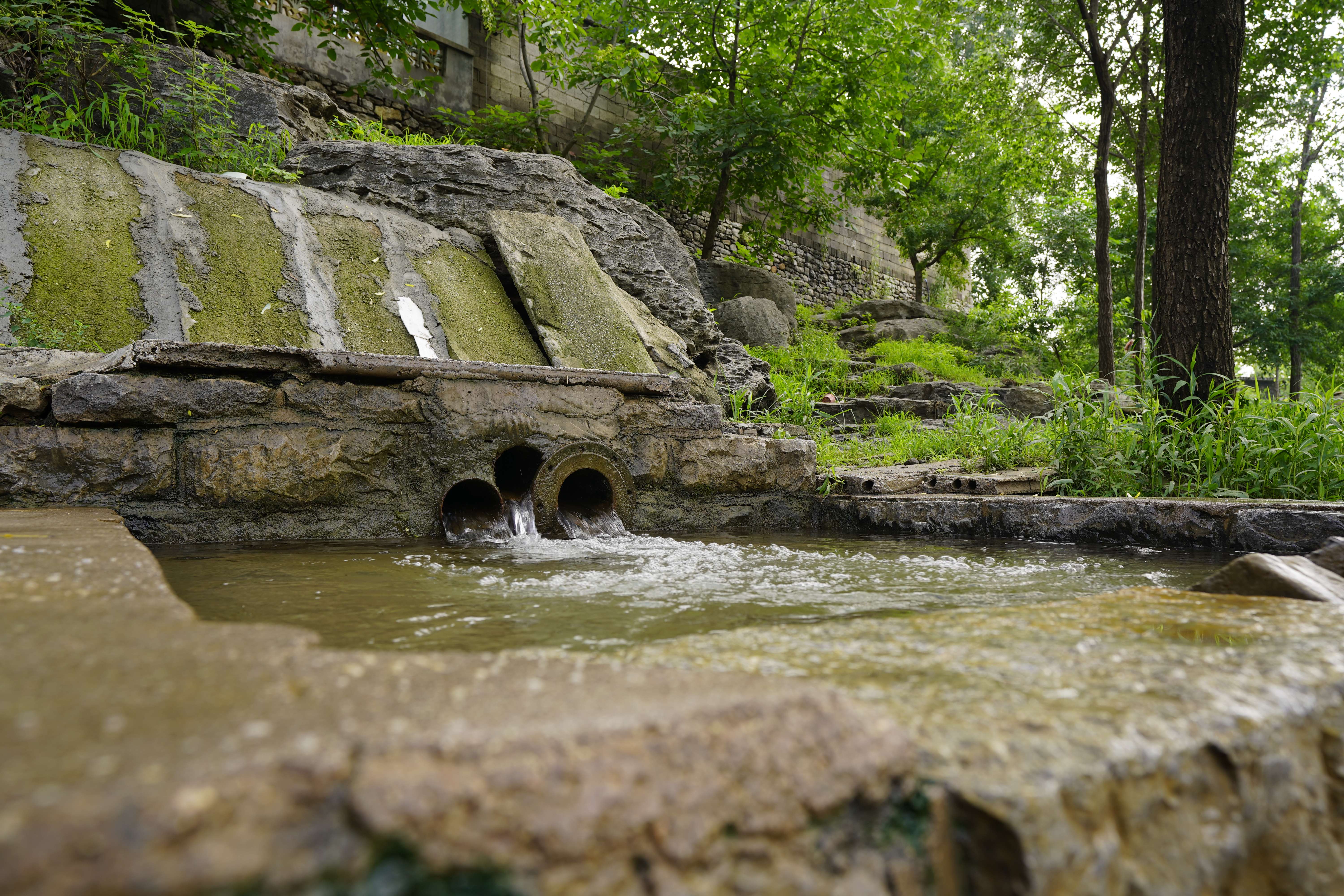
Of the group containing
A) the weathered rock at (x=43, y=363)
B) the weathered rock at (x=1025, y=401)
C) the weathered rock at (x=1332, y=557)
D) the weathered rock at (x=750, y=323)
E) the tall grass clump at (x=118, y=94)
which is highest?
the tall grass clump at (x=118, y=94)

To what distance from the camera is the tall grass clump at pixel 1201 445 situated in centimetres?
346

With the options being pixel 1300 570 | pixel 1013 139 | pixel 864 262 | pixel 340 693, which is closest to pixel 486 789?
pixel 340 693

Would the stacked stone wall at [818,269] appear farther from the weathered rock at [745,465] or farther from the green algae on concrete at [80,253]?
the green algae on concrete at [80,253]

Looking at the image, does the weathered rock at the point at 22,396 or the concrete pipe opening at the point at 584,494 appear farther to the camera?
the concrete pipe opening at the point at 584,494

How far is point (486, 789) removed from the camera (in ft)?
A: 1.83

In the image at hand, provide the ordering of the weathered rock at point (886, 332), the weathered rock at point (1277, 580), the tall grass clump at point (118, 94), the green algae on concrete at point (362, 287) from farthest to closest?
the weathered rock at point (886, 332) → the tall grass clump at point (118, 94) → the green algae on concrete at point (362, 287) → the weathered rock at point (1277, 580)

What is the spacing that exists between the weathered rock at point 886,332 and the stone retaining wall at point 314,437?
884 cm

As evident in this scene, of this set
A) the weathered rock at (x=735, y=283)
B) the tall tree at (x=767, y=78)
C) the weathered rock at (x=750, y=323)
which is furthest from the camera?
the weathered rock at (x=735, y=283)

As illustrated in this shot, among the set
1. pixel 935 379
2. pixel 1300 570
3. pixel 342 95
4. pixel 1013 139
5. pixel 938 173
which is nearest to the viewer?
pixel 1300 570

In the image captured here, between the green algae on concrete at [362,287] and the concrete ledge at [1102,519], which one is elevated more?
the green algae on concrete at [362,287]

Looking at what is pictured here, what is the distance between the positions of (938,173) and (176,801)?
16.2 meters

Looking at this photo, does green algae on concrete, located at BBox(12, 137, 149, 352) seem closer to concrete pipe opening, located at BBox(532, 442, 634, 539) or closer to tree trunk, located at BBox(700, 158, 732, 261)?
concrete pipe opening, located at BBox(532, 442, 634, 539)

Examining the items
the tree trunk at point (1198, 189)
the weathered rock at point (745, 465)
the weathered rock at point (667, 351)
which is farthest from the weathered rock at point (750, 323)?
the weathered rock at point (745, 465)

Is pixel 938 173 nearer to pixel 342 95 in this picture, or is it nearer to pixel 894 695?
pixel 342 95
